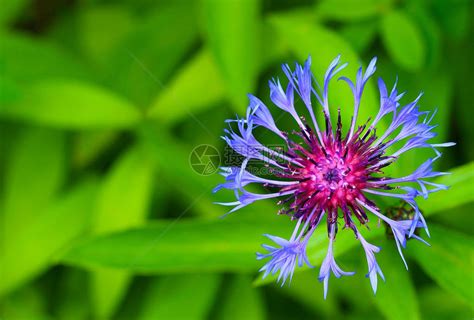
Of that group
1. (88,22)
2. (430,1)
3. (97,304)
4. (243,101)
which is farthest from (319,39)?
(88,22)

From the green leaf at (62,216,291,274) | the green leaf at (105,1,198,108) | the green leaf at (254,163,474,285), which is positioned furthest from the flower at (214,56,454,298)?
the green leaf at (105,1,198,108)

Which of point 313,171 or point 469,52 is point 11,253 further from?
point 469,52

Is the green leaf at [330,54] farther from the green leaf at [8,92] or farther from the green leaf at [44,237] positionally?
the green leaf at [44,237]

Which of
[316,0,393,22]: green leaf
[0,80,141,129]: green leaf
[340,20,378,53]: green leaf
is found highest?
[316,0,393,22]: green leaf

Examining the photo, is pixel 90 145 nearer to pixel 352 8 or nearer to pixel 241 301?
pixel 241 301

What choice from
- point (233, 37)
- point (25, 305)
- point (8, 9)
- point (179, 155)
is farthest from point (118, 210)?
point (8, 9)

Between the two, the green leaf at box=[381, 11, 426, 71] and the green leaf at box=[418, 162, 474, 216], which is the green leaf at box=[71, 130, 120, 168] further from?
the green leaf at box=[418, 162, 474, 216]

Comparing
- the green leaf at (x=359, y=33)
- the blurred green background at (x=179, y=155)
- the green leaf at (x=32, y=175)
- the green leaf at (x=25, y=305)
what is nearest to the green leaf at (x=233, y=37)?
the blurred green background at (x=179, y=155)

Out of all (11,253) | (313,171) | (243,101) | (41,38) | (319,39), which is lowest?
(11,253)
